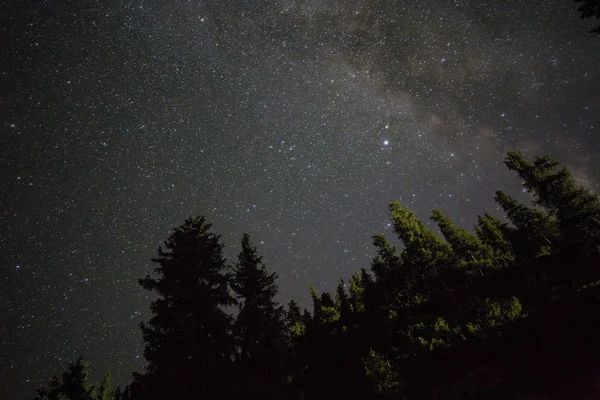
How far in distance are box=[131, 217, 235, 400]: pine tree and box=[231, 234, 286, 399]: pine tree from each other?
0.92 meters

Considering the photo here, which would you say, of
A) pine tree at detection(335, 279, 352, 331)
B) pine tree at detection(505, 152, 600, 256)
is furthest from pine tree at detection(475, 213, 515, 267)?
pine tree at detection(335, 279, 352, 331)

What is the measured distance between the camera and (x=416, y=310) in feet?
105

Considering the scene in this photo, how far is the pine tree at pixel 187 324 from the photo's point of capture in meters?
9.63

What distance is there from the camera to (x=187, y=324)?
11.4 metres

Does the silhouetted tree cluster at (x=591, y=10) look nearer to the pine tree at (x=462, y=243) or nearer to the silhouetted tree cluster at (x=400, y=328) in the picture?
the silhouetted tree cluster at (x=400, y=328)

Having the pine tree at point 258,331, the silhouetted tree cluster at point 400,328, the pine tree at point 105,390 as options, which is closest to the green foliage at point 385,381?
the silhouetted tree cluster at point 400,328

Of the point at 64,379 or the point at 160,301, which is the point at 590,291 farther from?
the point at 64,379

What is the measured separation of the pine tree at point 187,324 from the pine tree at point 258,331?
92cm

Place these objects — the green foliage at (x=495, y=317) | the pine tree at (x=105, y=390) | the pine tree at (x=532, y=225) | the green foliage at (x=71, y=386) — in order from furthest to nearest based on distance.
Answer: the pine tree at (x=532, y=225), the pine tree at (x=105, y=390), the green foliage at (x=71, y=386), the green foliage at (x=495, y=317)

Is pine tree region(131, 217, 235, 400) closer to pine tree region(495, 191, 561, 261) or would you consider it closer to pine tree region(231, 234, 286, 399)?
pine tree region(231, 234, 286, 399)

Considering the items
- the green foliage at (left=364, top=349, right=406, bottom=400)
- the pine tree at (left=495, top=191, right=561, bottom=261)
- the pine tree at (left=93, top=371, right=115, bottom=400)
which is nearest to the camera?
the green foliage at (left=364, top=349, right=406, bottom=400)

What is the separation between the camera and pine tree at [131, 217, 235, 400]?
9.63 metres

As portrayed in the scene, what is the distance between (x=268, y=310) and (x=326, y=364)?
13.0m

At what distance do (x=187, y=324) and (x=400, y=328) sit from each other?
2197cm
